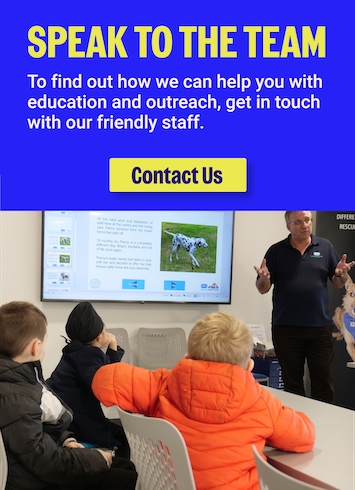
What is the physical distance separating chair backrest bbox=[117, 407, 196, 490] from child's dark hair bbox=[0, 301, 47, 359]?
19.2 inches

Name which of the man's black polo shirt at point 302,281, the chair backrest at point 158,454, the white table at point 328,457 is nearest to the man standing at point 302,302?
the man's black polo shirt at point 302,281

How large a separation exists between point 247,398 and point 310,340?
79.9 inches

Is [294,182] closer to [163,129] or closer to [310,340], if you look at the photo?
[163,129]

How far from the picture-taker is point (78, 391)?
100 inches

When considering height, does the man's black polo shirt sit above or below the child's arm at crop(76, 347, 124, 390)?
above

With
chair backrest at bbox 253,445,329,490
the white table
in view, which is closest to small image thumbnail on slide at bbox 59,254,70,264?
the white table

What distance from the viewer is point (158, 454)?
1680mm

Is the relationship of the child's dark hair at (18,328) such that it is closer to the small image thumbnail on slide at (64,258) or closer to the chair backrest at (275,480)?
the chair backrest at (275,480)

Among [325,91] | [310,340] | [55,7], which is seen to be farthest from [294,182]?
[310,340]

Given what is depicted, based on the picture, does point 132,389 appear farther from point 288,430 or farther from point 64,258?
point 64,258

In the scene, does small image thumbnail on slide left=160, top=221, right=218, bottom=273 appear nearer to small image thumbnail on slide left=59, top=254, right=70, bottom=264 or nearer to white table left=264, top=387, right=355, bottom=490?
small image thumbnail on slide left=59, top=254, right=70, bottom=264

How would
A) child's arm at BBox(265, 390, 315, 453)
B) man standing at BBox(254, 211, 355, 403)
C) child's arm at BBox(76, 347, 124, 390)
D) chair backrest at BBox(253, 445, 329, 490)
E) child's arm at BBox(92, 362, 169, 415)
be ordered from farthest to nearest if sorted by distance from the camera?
man standing at BBox(254, 211, 355, 403), child's arm at BBox(76, 347, 124, 390), child's arm at BBox(92, 362, 169, 415), child's arm at BBox(265, 390, 315, 453), chair backrest at BBox(253, 445, 329, 490)

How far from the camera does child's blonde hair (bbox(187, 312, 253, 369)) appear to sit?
1922 mm

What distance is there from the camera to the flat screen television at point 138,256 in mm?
5016
